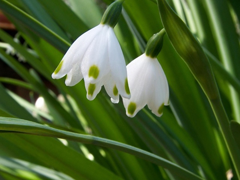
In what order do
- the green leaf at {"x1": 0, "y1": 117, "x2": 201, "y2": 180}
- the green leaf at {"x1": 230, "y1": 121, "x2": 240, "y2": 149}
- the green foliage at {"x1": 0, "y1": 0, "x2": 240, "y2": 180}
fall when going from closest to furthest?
the green leaf at {"x1": 0, "y1": 117, "x2": 201, "y2": 180}
the green leaf at {"x1": 230, "y1": 121, "x2": 240, "y2": 149}
the green foliage at {"x1": 0, "y1": 0, "x2": 240, "y2": 180}

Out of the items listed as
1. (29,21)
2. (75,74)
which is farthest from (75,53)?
(29,21)

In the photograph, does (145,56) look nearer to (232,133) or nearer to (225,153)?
(232,133)

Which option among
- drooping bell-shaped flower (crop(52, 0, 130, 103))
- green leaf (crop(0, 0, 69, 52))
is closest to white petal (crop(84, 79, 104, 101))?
drooping bell-shaped flower (crop(52, 0, 130, 103))

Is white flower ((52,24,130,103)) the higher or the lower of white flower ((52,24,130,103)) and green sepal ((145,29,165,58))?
the higher

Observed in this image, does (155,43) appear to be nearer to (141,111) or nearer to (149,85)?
(149,85)

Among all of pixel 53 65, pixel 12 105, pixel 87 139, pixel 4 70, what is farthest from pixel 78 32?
pixel 4 70

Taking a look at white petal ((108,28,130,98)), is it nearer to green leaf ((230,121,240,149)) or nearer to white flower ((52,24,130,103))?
white flower ((52,24,130,103))
